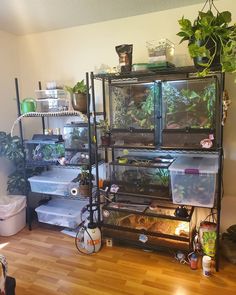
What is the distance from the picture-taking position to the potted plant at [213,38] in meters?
1.57

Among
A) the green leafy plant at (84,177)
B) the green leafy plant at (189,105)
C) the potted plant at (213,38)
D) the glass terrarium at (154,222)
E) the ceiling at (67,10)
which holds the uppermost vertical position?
the ceiling at (67,10)

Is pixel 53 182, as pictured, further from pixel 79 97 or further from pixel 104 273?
pixel 104 273

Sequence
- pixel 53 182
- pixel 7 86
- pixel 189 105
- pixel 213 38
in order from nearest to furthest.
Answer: pixel 213 38, pixel 189 105, pixel 53 182, pixel 7 86

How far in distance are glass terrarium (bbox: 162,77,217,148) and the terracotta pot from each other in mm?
747

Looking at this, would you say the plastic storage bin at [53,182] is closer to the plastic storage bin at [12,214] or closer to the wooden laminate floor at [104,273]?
the plastic storage bin at [12,214]

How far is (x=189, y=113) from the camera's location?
1.97m

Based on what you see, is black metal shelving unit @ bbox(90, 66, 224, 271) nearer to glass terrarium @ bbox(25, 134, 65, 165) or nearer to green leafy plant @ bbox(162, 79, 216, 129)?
green leafy plant @ bbox(162, 79, 216, 129)

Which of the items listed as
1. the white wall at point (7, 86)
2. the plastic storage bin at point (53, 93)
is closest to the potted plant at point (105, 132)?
the plastic storage bin at point (53, 93)

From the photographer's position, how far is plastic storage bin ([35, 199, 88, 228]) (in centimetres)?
261

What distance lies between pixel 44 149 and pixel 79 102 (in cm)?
71

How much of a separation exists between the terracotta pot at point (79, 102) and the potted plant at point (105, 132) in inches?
8.4

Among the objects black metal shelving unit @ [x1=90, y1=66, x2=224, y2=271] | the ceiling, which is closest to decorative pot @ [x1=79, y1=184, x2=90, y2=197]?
black metal shelving unit @ [x1=90, y1=66, x2=224, y2=271]

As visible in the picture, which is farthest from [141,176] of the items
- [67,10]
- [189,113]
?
[67,10]

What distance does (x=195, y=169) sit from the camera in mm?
1922
